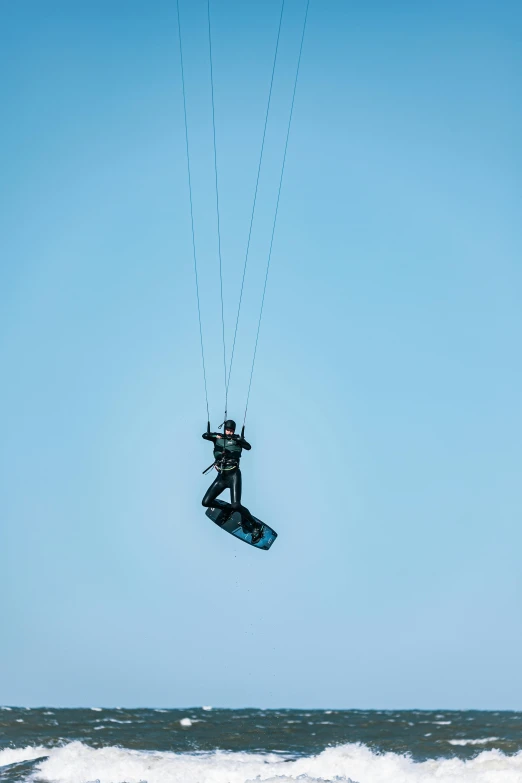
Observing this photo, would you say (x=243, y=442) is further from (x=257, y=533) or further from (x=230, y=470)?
(x=257, y=533)

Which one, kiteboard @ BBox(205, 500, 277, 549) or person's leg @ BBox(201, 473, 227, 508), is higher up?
person's leg @ BBox(201, 473, 227, 508)

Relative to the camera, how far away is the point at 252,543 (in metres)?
22.8

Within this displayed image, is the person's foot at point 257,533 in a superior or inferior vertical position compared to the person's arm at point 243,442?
inferior

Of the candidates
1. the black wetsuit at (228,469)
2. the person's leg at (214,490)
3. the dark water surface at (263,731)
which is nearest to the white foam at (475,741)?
the dark water surface at (263,731)

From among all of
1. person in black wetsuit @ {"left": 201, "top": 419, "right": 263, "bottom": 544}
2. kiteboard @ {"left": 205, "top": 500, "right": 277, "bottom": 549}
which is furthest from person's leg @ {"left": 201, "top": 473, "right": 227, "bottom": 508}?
kiteboard @ {"left": 205, "top": 500, "right": 277, "bottom": 549}

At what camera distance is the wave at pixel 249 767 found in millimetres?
24734

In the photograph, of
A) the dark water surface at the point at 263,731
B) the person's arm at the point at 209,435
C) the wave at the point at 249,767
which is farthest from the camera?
the dark water surface at the point at 263,731

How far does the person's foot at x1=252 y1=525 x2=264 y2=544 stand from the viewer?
73.8 feet

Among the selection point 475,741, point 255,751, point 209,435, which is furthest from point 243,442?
point 475,741

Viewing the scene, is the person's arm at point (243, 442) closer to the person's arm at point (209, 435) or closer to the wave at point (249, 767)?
the person's arm at point (209, 435)

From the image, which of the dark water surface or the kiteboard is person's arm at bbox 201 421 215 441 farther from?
the dark water surface

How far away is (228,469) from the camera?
2152 cm

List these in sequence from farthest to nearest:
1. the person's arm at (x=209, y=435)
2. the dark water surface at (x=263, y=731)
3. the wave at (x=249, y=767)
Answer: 1. the dark water surface at (x=263, y=731)
2. the wave at (x=249, y=767)
3. the person's arm at (x=209, y=435)

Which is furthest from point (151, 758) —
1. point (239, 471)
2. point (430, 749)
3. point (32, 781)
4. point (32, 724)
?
point (32, 724)
